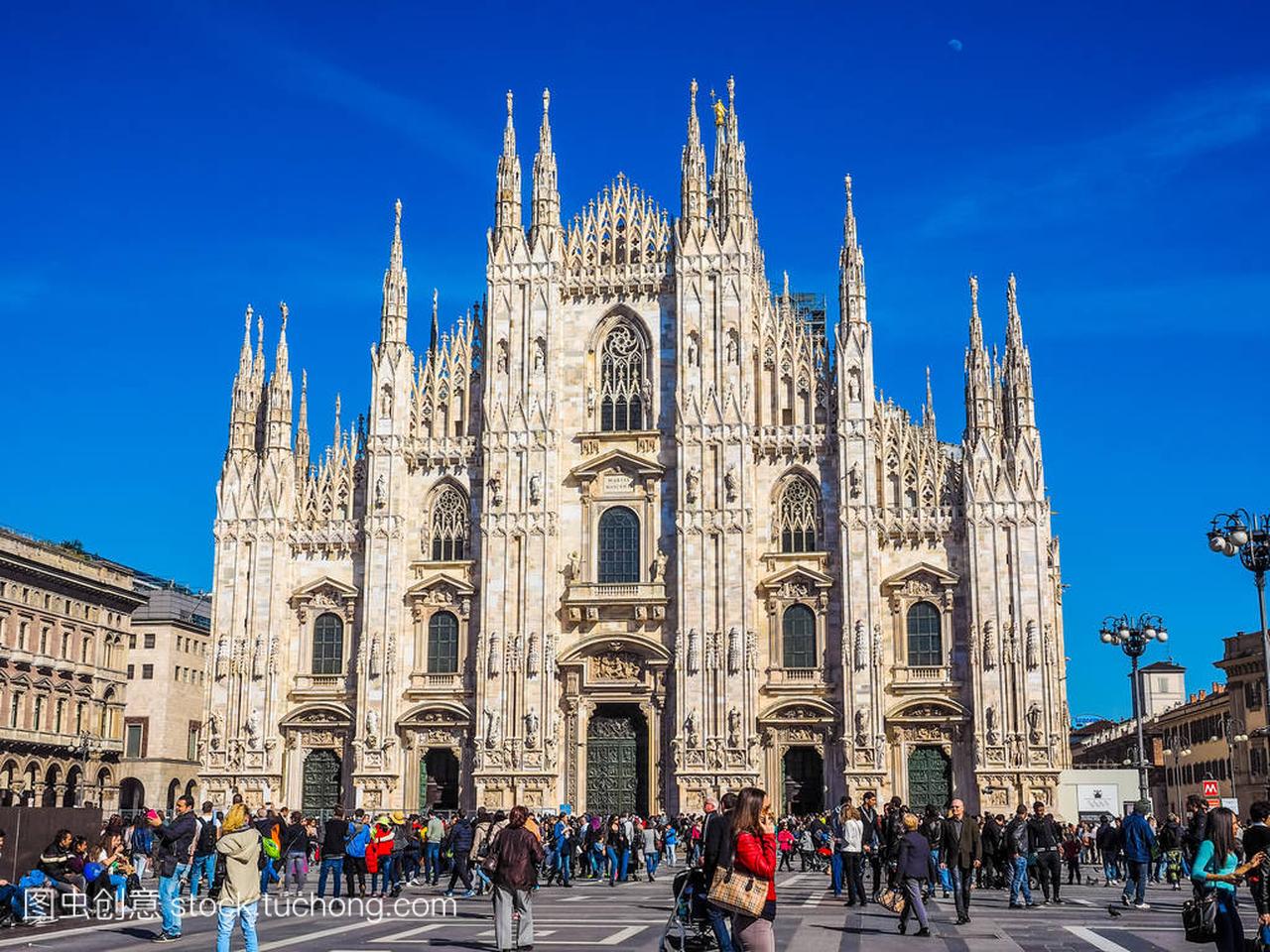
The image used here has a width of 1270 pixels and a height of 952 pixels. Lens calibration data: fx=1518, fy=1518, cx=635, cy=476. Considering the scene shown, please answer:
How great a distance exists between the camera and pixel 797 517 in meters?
49.8

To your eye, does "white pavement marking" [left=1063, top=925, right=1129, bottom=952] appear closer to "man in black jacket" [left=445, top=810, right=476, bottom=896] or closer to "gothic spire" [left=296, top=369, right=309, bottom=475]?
"man in black jacket" [left=445, top=810, right=476, bottom=896]

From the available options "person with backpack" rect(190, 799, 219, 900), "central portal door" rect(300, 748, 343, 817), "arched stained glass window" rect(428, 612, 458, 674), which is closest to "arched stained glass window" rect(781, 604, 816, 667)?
"arched stained glass window" rect(428, 612, 458, 674)

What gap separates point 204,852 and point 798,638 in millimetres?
25910

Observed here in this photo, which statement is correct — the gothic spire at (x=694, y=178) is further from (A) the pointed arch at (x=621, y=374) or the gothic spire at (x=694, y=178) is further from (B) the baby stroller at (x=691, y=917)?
(B) the baby stroller at (x=691, y=917)

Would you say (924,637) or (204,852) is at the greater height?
(924,637)

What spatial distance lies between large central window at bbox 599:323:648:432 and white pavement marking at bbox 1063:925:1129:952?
31.3m

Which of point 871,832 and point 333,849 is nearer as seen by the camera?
point 333,849

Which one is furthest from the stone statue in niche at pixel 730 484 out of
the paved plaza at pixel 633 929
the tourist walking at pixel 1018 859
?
the tourist walking at pixel 1018 859

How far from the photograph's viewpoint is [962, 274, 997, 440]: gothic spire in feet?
161

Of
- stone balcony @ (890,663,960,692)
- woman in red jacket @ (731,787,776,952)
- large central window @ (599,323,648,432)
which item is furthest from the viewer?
large central window @ (599,323,648,432)

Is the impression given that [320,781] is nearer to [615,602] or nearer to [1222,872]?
[615,602]

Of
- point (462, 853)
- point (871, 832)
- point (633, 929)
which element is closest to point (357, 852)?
point (462, 853)

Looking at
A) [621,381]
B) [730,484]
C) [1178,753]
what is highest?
[621,381]

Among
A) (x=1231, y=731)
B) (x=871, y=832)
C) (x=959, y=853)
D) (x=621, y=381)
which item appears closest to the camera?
(x=959, y=853)
